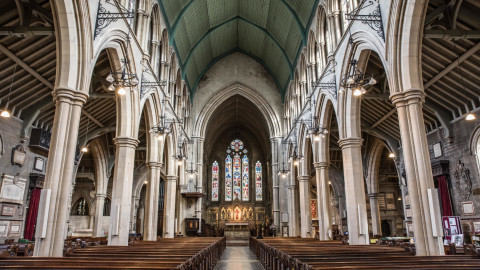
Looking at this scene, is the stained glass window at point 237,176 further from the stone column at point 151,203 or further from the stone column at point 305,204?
the stone column at point 151,203

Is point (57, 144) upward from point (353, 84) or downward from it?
downward

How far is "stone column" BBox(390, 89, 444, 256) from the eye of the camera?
7488 millimetres

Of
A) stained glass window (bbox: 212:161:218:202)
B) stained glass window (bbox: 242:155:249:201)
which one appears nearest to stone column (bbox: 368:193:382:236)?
stained glass window (bbox: 242:155:249:201)

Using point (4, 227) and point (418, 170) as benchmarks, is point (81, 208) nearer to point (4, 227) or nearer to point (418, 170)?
point (4, 227)

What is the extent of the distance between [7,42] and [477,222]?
648 inches

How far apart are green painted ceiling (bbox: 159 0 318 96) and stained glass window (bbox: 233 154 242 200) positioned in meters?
12.6

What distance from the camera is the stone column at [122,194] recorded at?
10938 mm

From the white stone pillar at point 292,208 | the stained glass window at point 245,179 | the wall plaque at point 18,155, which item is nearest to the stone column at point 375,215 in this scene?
the white stone pillar at point 292,208

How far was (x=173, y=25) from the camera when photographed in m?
17.8

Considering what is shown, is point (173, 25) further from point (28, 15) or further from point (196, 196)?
point (196, 196)

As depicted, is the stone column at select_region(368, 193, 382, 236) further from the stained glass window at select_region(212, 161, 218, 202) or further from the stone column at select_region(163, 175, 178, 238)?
the stained glass window at select_region(212, 161, 218, 202)

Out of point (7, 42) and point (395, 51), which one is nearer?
point (395, 51)

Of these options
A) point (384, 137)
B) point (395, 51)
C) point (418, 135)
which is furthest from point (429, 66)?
point (384, 137)

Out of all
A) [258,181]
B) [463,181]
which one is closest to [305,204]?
[463,181]
